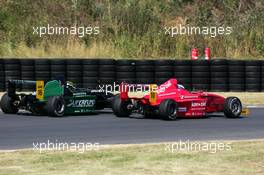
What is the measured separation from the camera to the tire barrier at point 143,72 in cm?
2022

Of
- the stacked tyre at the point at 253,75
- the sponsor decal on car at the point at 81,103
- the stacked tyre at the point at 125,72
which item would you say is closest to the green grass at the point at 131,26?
the stacked tyre at the point at 125,72

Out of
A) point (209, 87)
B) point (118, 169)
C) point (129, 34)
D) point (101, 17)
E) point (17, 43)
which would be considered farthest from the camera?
point (101, 17)

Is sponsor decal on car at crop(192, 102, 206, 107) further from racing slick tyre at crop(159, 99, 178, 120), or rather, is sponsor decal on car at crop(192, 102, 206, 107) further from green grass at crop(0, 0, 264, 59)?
green grass at crop(0, 0, 264, 59)

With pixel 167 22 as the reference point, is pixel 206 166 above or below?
below

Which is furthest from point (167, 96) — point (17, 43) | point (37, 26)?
point (37, 26)

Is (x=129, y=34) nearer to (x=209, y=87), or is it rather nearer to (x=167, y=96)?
(x=209, y=87)

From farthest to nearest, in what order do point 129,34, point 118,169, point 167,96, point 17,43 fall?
1. point 129,34
2. point 17,43
3. point 167,96
4. point 118,169

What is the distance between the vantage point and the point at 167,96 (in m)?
14.3

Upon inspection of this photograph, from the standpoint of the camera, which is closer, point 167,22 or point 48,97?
point 48,97

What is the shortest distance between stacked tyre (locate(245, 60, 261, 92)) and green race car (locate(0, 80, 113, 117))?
21.5ft

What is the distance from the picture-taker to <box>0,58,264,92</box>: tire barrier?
2022 cm

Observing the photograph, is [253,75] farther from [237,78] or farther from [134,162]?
[134,162]

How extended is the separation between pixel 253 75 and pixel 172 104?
24.1 ft

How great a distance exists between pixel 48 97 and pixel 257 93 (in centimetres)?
810
